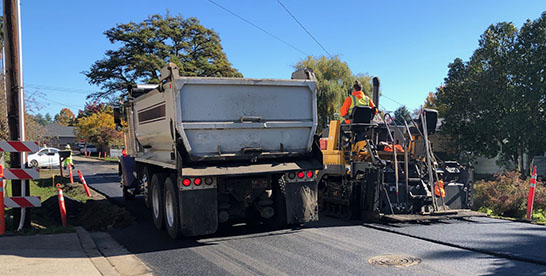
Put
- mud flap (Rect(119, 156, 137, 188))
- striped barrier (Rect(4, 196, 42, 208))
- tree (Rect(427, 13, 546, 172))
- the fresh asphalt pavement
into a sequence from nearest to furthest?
1. the fresh asphalt pavement
2. striped barrier (Rect(4, 196, 42, 208))
3. mud flap (Rect(119, 156, 137, 188))
4. tree (Rect(427, 13, 546, 172))

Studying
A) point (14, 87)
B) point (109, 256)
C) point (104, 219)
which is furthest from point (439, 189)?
point (14, 87)

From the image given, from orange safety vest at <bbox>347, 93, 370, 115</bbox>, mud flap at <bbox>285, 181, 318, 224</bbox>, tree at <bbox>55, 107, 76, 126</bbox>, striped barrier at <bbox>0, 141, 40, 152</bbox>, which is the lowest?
mud flap at <bbox>285, 181, 318, 224</bbox>

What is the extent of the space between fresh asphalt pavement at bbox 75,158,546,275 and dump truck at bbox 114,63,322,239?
0.40m

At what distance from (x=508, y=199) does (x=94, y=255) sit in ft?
30.3

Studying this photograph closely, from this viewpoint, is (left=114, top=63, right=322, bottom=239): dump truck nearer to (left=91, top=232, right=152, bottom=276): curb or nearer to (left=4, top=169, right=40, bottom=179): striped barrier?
(left=91, top=232, right=152, bottom=276): curb

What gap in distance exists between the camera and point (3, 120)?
1733 cm

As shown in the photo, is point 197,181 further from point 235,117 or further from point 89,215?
point 89,215

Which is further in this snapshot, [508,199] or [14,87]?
[508,199]

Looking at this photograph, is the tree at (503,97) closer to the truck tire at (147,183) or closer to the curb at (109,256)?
the truck tire at (147,183)

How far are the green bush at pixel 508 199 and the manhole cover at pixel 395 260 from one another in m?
5.29

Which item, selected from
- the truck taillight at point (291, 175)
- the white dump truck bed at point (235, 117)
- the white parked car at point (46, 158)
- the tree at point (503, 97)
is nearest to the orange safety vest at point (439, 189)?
the white dump truck bed at point (235, 117)

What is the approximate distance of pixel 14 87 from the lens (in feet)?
26.3

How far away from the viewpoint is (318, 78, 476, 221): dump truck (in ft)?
28.2

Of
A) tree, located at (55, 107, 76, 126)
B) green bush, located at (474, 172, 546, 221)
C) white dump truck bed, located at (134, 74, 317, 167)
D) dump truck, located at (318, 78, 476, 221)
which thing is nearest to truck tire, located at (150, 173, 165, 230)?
white dump truck bed, located at (134, 74, 317, 167)
